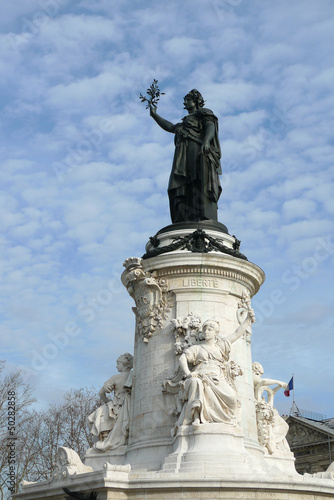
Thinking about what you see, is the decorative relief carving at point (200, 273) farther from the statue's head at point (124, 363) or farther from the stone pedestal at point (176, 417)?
the statue's head at point (124, 363)

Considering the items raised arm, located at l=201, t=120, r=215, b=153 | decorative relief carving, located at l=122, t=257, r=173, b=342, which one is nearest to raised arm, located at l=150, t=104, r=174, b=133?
raised arm, located at l=201, t=120, r=215, b=153

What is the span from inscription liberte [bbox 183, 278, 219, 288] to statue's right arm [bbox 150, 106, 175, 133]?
5.62m

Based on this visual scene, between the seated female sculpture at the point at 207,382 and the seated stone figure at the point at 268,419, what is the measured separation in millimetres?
2007

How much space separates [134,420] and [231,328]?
3.35 metres

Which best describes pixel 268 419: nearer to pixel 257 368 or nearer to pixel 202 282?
pixel 257 368

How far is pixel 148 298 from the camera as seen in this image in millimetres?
17547

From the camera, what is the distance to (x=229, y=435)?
14.9 metres

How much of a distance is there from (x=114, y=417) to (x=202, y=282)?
13.8 feet

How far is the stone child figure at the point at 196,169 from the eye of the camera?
1950 cm

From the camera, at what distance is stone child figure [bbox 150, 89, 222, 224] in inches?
768

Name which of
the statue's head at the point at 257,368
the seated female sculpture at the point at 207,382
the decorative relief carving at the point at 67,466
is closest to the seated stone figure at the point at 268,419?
the statue's head at the point at 257,368

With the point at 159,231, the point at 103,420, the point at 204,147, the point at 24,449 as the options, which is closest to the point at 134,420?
the point at 103,420

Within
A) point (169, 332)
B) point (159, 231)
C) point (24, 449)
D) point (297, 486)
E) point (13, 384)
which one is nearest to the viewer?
point (297, 486)

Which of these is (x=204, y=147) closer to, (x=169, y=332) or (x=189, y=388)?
(x=169, y=332)
